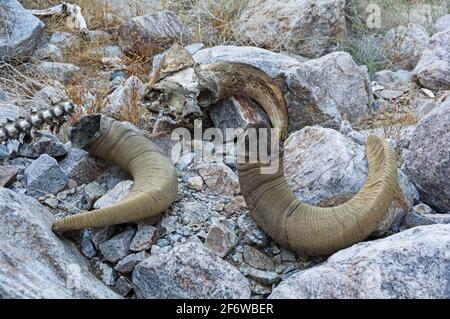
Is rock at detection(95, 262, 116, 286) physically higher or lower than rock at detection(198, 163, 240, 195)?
lower

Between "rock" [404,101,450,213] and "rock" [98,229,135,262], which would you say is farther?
"rock" [404,101,450,213]

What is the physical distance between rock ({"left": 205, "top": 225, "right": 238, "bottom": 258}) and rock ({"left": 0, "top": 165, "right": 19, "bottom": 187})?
1273 millimetres

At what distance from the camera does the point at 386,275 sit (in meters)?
2.54

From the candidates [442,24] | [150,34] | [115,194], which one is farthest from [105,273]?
[442,24]

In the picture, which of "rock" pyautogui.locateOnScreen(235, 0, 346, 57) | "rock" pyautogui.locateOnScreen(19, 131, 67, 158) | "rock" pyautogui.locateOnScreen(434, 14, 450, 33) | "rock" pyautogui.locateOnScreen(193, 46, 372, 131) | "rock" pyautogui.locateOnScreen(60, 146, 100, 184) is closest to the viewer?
"rock" pyautogui.locateOnScreen(60, 146, 100, 184)

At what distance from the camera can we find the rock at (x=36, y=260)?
2.39 m

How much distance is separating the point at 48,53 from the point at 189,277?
4.49m

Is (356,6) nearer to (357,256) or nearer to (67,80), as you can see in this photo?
(67,80)

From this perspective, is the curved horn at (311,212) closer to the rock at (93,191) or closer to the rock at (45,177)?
the rock at (93,191)

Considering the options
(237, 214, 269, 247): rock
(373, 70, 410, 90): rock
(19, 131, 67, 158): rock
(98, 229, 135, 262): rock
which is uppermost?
(19, 131, 67, 158): rock

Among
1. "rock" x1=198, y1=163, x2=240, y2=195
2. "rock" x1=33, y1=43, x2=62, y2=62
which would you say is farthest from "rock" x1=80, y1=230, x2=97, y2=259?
"rock" x1=33, y1=43, x2=62, y2=62

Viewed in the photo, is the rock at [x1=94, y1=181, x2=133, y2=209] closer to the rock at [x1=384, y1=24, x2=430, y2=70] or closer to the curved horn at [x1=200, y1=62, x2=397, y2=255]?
the curved horn at [x1=200, y1=62, x2=397, y2=255]

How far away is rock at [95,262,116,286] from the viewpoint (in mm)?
3004
